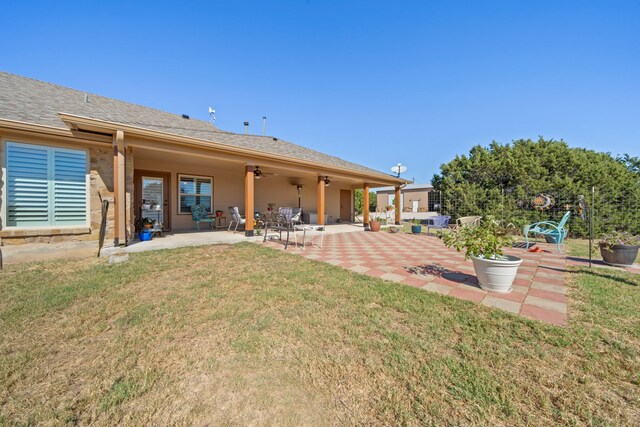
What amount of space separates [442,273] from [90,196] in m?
8.18

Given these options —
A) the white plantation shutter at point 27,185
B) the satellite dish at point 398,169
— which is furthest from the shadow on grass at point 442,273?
the satellite dish at point 398,169

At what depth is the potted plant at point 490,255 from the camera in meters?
3.21

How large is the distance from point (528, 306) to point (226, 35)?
38.0ft

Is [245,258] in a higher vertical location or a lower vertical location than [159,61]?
lower

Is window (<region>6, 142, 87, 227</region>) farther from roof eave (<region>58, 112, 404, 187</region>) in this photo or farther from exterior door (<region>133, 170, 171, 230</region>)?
exterior door (<region>133, 170, 171, 230</region>)

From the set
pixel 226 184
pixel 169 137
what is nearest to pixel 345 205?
pixel 226 184

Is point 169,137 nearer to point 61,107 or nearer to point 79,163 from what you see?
point 79,163

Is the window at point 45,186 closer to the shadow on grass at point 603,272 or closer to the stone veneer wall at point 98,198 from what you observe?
the stone veneer wall at point 98,198

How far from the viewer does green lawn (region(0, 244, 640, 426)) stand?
1467 mm

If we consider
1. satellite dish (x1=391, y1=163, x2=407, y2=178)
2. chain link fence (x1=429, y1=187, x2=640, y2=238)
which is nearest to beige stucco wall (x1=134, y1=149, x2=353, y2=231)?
satellite dish (x1=391, y1=163, x2=407, y2=178)

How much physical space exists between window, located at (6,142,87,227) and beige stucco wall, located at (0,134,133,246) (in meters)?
0.11

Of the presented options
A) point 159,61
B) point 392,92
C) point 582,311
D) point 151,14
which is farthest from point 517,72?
point 159,61

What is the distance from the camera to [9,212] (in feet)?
17.4

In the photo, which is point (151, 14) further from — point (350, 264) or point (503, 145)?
point (503, 145)
